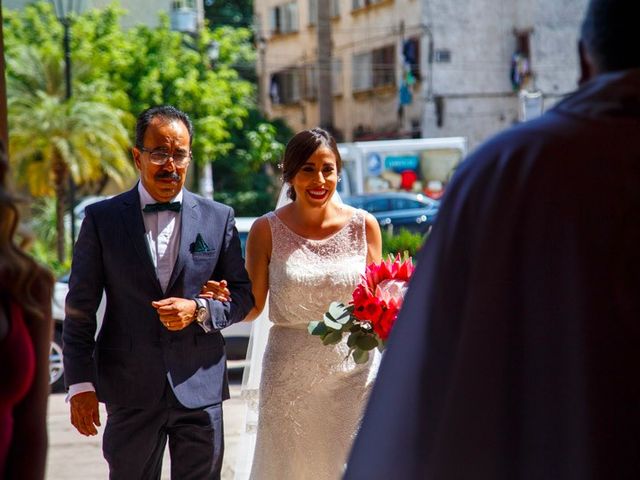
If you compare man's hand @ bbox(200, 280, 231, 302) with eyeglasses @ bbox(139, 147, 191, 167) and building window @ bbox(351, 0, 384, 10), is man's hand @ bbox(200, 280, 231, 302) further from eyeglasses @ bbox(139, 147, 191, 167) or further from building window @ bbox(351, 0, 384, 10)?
building window @ bbox(351, 0, 384, 10)

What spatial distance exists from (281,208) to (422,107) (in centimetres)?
3317

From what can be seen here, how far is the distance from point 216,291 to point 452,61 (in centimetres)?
3467

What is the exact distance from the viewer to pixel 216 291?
4.98 m

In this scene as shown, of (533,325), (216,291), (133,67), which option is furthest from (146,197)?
(133,67)

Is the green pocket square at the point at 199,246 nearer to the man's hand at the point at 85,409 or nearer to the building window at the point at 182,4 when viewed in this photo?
the man's hand at the point at 85,409

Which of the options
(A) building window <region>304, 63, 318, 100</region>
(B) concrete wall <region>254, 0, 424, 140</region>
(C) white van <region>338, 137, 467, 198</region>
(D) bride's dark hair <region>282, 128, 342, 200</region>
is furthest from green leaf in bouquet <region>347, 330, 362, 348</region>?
(A) building window <region>304, 63, 318, 100</region>

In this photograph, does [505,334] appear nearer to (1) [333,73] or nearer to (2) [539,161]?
(2) [539,161]

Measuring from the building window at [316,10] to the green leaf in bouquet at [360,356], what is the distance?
38283 millimetres

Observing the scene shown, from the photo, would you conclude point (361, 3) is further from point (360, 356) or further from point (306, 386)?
point (360, 356)

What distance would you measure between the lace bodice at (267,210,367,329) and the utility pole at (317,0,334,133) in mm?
37198

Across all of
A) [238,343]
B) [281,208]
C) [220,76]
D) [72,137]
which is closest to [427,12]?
[220,76]

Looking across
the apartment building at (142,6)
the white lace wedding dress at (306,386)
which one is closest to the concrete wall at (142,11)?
the apartment building at (142,6)

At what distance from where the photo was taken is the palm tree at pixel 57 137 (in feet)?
80.1

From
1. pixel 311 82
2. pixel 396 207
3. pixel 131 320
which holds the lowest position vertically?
pixel 396 207
